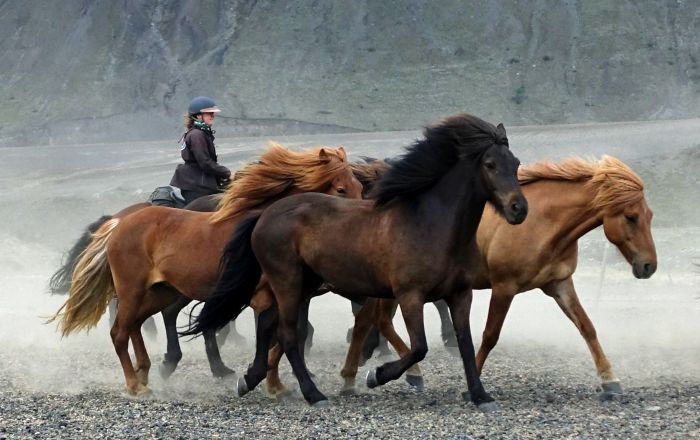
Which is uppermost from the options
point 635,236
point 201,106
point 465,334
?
point 201,106

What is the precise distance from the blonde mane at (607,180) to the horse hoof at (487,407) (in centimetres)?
208

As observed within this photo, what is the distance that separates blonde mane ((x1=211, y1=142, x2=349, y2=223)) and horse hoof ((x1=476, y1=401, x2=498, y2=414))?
8.22 ft

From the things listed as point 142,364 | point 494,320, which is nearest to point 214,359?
point 142,364

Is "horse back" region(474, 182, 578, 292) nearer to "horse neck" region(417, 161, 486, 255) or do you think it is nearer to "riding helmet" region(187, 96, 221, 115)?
"horse neck" region(417, 161, 486, 255)

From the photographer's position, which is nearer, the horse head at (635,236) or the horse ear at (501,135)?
the horse ear at (501,135)

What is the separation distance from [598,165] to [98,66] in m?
35.7

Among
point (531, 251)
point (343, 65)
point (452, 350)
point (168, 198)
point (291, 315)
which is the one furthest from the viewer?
point (343, 65)

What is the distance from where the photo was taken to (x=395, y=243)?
28.8 feet

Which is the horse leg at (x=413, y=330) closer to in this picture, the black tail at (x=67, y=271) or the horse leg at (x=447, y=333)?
the horse leg at (x=447, y=333)

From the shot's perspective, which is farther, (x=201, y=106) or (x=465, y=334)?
(x=201, y=106)

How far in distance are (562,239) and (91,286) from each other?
4060 mm

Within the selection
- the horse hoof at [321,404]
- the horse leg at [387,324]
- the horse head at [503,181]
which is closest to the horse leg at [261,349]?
the horse hoof at [321,404]

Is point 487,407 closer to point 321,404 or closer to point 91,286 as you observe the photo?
point 321,404

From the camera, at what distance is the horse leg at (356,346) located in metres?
9.83
